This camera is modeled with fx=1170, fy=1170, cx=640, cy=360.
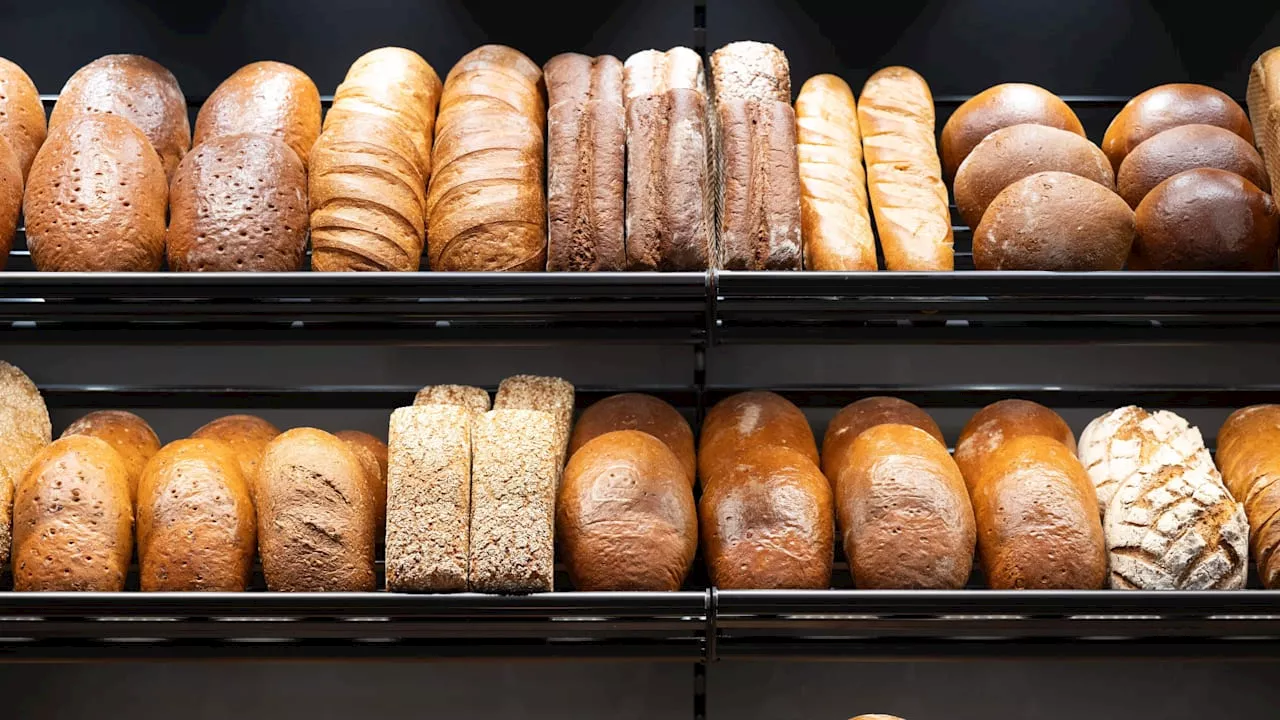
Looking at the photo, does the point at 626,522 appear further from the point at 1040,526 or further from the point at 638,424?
the point at 1040,526

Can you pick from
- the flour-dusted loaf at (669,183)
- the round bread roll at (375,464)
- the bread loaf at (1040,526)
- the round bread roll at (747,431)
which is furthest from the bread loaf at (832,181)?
the round bread roll at (375,464)

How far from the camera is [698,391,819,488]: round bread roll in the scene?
191 centimetres

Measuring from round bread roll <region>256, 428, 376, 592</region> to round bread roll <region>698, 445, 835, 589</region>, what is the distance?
520 mm

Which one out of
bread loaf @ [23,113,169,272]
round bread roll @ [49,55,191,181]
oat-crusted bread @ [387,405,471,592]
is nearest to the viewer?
oat-crusted bread @ [387,405,471,592]

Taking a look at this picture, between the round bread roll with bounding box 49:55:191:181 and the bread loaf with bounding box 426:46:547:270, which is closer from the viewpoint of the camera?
the bread loaf with bounding box 426:46:547:270

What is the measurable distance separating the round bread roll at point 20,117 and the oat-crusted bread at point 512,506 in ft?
3.02

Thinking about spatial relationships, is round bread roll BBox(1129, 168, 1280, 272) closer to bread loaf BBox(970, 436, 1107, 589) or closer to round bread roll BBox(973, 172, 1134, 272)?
round bread roll BBox(973, 172, 1134, 272)

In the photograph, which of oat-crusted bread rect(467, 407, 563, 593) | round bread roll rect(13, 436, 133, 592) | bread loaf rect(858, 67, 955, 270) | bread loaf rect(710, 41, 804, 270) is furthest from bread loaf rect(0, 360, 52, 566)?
bread loaf rect(858, 67, 955, 270)

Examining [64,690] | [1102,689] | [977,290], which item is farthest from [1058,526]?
[64,690]

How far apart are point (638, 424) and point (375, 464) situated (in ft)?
1.44

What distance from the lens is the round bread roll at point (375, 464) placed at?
1.87 meters

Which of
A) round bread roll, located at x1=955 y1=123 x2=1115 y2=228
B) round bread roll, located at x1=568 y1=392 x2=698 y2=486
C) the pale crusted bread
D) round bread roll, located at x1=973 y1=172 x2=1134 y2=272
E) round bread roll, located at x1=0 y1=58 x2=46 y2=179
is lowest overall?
the pale crusted bread

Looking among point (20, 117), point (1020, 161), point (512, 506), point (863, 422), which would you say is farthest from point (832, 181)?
point (20, 117)

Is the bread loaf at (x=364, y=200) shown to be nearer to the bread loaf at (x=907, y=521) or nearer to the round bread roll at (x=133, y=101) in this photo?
the round bread roll at (x=133, y=101)
